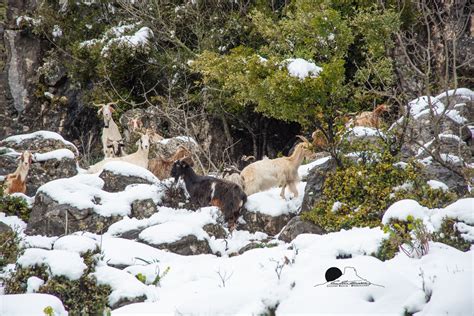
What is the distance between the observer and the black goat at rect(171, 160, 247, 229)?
12.2m

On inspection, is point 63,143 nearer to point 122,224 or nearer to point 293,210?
point 122,224

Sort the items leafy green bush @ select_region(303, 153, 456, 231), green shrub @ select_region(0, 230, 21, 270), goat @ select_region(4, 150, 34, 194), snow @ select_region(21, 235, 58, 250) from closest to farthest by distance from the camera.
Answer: green shrub @ select_region(0, 230, 21, 270)
snow @ select_region(21, 235, 58, 250)
leafy green bush @ select_region(303, 153, 456, 231)
goat @ select_region(4, 150, 34, 194)

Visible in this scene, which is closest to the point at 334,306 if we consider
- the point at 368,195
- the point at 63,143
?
the point at 368,195

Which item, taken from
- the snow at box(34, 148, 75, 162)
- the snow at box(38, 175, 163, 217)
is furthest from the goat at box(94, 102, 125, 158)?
the snow at box(38, 175, 163, 217)

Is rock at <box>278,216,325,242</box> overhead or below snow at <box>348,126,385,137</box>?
below

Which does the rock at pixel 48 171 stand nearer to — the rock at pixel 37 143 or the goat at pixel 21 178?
the goat at pixel 21 178

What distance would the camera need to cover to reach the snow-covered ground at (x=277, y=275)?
6508mm

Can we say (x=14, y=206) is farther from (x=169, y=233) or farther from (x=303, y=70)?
(x=303, y=70)

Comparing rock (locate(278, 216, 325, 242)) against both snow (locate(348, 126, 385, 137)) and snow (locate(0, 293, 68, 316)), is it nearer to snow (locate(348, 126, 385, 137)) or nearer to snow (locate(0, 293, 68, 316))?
snow (locate(348, 126, 385, 137))

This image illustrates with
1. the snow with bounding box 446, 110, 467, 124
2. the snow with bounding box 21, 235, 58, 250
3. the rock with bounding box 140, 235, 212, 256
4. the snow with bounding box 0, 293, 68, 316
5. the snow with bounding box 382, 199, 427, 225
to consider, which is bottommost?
the rock with bounding box 140, 235, 212, 256

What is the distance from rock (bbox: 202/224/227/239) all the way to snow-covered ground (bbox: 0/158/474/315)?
44cm

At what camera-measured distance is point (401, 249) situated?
26.7 feet

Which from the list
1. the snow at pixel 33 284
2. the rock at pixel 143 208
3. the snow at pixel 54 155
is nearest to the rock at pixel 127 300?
the snow at pixel 33 284

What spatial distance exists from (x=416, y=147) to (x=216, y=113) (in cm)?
894
